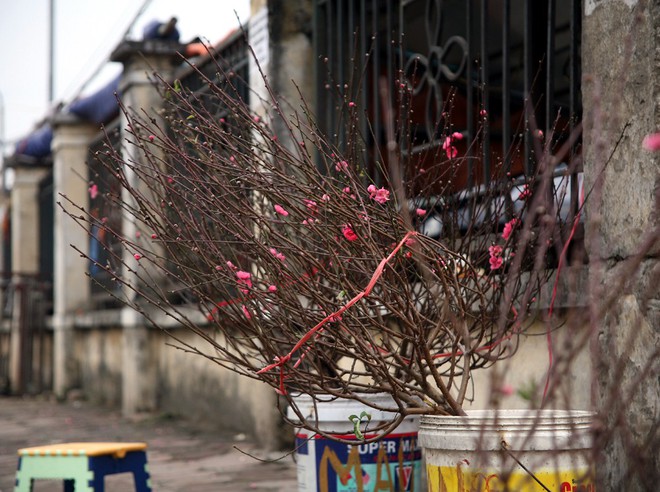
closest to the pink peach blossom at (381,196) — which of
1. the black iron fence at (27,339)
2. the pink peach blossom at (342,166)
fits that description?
the pink peach blossom at (342,166)

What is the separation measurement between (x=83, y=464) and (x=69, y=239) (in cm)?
917

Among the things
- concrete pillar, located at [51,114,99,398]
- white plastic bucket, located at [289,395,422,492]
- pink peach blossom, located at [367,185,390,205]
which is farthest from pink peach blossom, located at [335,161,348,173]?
concrete pillar, located at [51,114,99,398]

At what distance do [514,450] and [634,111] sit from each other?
1262mm

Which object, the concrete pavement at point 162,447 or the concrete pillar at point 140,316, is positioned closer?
the concrete pavement at point 162,447

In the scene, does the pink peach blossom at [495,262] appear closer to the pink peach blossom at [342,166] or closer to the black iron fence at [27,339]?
the pink peach blossom at [342,166]

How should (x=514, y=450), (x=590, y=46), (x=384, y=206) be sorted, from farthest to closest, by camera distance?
(x=590, y=46), (x=384, y=206), (x=514, y=450)

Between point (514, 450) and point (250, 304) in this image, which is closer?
point (514, 450)

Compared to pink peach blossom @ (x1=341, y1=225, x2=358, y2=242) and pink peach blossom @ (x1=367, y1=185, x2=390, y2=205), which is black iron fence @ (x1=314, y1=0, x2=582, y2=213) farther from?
pink peach blossom @ (x1=341, y1=225, x2=358, y2=242)

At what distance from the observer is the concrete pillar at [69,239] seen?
13031 mm

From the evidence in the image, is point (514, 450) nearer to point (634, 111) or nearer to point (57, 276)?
point (634, 111)

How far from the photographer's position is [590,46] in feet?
11.3

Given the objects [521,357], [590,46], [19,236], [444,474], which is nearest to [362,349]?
[444,474]

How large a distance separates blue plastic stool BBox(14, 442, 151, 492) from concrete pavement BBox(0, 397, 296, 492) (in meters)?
1.13

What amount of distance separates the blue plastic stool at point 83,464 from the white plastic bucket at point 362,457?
3.54 ft
